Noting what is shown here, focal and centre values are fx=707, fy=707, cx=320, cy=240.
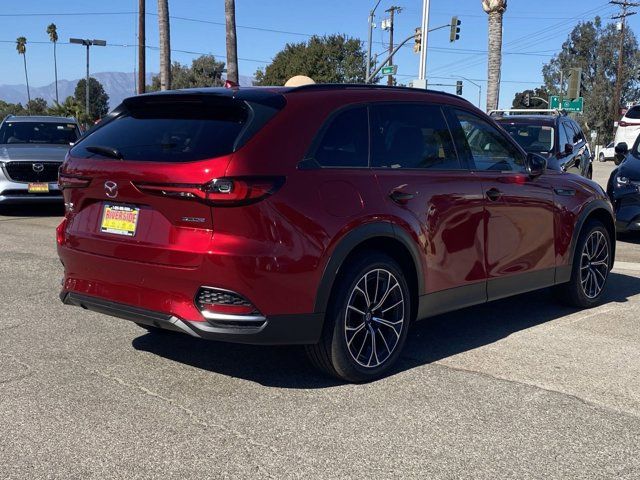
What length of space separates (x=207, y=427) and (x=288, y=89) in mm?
2006

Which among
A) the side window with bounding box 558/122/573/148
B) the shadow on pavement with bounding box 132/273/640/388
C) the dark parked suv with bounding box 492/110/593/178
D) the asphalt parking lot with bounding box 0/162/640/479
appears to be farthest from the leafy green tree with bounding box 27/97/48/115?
the asphalt parking lot with bounding box 0/162/640/479

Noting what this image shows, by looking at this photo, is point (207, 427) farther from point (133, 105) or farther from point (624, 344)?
point (624, 344)

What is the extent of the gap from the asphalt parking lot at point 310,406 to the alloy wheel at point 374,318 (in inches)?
8.0

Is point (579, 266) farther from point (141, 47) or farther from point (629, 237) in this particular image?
point (141, 47)

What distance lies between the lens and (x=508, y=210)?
528 centimetres

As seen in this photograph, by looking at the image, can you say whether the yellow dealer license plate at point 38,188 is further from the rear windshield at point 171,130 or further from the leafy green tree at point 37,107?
the leafy green tree at point 37,107

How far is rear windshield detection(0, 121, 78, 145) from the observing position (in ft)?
44.5

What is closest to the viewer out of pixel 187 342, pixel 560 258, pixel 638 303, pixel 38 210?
pixel 187 342

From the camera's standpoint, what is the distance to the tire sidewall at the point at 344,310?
4102 millimetres

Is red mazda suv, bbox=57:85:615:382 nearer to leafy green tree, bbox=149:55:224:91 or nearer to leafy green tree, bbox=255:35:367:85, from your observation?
leafy green tree, bbox=255:35:367:85

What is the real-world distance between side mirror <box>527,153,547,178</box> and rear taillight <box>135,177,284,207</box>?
2.60 m

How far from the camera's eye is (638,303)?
6.57 metres

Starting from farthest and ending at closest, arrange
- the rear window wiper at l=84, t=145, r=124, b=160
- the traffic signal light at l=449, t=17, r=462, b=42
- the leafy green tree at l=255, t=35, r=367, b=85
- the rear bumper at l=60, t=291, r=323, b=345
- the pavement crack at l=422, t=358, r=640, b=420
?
the leafy green tree at l=255, t=35, r=367, b=85
the traffic signal light at l=449, t=17, r=462, b=42
the rear window wiper at l=84, t=145, r=124, b=160
the pavement crack at l=422, t=358, r=640, b=420
the rear bumper at l=60, t=291, r=323, b=345

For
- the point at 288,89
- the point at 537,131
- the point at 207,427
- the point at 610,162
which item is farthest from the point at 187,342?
the point at 610,162
